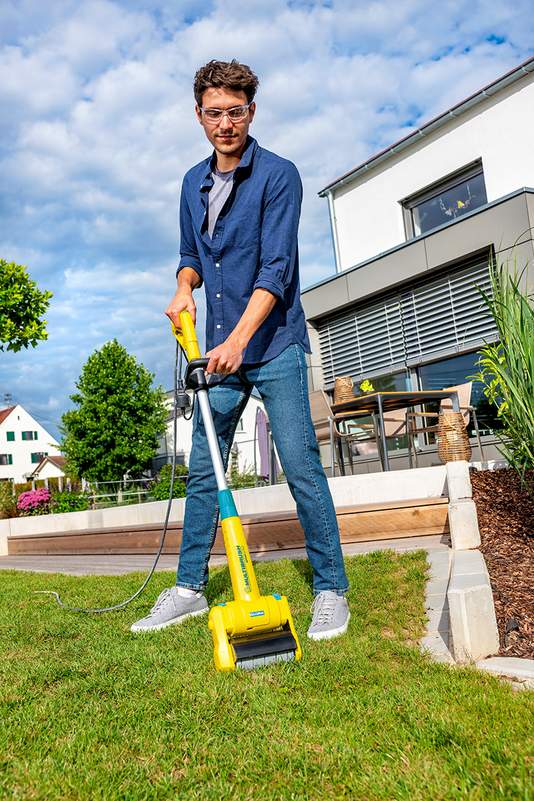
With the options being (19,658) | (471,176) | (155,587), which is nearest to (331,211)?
(471,176)

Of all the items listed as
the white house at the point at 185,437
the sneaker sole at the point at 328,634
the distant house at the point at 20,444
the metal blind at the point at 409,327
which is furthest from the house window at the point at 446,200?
the distant house at the point at 20,444

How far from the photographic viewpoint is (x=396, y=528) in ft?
16.6

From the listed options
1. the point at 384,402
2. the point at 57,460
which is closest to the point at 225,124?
the point at 384,402

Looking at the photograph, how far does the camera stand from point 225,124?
2889 mm

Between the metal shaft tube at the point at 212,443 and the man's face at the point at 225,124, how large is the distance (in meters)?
1.13

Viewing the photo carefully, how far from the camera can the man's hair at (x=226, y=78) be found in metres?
2.81

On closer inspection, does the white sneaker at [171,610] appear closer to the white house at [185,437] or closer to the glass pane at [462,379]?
the glass pane at [462,379]

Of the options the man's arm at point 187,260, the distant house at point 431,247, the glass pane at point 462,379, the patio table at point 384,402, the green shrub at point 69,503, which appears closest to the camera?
the man's arm at point 187,260

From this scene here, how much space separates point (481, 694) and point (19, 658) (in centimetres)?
170

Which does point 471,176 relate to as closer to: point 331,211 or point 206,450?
point 331,211

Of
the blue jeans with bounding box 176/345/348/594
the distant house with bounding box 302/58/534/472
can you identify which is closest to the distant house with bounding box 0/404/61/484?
the distant house with bounding box 302/58/534/472

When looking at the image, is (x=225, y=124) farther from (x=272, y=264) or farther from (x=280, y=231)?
(x=272, y=264)

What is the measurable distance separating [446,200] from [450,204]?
0.13 meters

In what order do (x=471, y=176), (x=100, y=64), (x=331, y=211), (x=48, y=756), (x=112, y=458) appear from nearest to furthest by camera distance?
(x=48, y=756) < (x=100, y=64) < (x=471, y=176) < (x=331, y=211) < (x=112, y=458)
